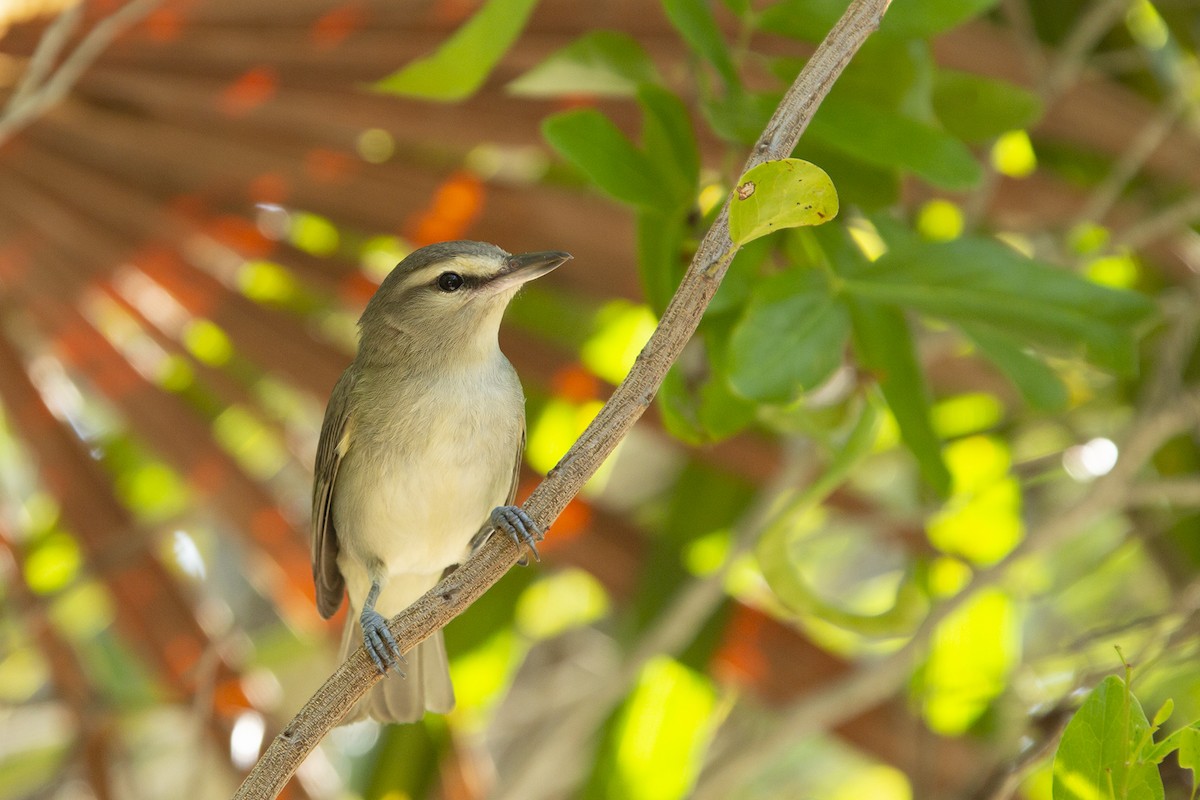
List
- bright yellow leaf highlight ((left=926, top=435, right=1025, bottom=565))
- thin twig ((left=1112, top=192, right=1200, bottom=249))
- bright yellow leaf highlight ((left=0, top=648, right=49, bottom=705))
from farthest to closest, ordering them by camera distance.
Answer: bright yellow leaf highlight ((left=0, top=648, right=49, bottom=705)) < bright yellow leaf highlight ((left=926, top=435, right=1025, bottom=565)) < thin twig ((left=1112, top=192, right=1200, bottom=249))

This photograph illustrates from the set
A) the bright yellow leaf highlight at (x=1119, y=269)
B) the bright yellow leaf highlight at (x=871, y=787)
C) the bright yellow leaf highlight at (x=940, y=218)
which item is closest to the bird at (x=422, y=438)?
the bright yellow leaf highlight at (x=940, y=218)

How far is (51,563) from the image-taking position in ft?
10.4

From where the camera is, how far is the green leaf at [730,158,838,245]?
1.19m

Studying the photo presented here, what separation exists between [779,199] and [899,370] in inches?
24.3

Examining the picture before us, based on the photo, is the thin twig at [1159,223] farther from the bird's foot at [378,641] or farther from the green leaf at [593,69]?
the bird's foot at [378,641]

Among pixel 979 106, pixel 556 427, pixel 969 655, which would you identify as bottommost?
pixel 969 655

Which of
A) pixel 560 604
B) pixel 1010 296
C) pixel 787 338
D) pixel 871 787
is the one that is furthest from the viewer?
pixel 871 787

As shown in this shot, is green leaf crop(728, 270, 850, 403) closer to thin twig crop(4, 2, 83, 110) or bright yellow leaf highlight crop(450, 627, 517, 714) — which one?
thin twig crop(4, 2, 83, 110)

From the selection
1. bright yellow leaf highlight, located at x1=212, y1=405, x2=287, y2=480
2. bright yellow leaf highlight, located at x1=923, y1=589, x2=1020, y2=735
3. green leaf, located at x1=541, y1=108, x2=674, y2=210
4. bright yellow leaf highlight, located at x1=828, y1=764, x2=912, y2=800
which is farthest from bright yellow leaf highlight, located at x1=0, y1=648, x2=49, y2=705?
green leaf, located at x1=541, y1=108, x2=674, y2=210

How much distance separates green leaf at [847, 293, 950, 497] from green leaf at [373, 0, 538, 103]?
0.63m

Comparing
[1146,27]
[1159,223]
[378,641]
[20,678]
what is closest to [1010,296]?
[1159,223]

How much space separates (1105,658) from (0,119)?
2.56 metres

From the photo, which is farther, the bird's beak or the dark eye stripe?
the dark eye stripe

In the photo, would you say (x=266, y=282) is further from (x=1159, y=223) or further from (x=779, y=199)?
(x=1159, y=223)
